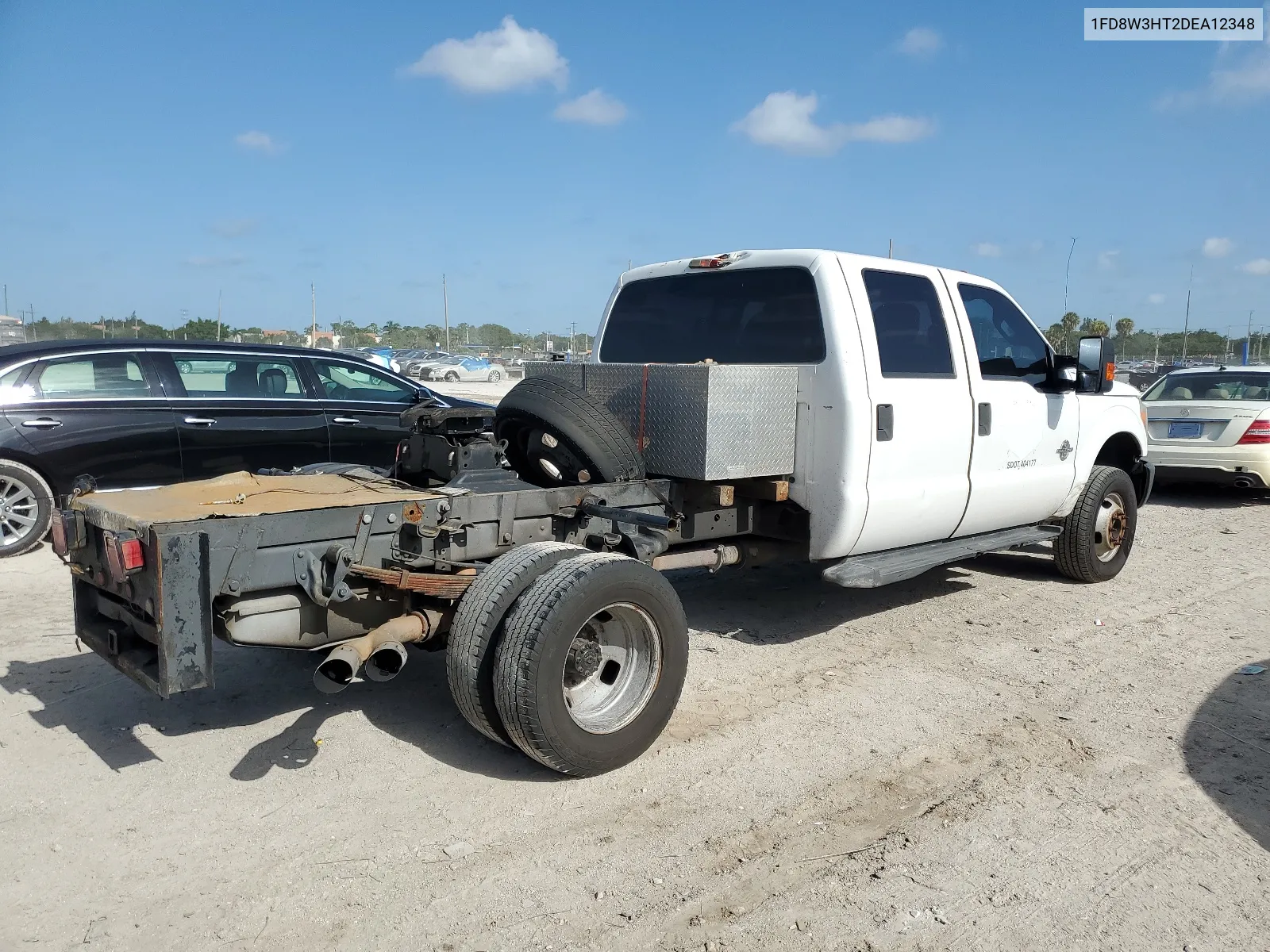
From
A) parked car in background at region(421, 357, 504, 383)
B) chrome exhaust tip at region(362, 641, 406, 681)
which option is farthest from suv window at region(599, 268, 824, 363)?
parked car in background at region(421, 357, 504, 383)

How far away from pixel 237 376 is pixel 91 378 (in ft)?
3.42

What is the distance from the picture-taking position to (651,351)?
5996mm

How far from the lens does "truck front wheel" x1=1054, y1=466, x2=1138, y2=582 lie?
22.9 ft

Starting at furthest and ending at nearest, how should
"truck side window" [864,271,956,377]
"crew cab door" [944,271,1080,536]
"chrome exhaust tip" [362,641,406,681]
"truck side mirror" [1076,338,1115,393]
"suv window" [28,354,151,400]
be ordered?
1. "suv window" [28,354,151,400]
2. "truck side mirror" [1076,338,1115,393]
3. "crew cab door" [944,271,1080,536]
4. "truck side window" [864,271,956,377]
5. "chrome exhaust tip" [362,641,406,681]

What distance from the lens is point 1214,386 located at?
1174 centimetres

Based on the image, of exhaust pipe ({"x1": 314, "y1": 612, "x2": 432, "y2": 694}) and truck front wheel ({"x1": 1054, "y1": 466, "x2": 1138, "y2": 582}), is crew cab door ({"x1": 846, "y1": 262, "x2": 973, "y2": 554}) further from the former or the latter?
exhaust pipe ({"x1": 314, "y1": 612, "x2": 432, "y2": 694})

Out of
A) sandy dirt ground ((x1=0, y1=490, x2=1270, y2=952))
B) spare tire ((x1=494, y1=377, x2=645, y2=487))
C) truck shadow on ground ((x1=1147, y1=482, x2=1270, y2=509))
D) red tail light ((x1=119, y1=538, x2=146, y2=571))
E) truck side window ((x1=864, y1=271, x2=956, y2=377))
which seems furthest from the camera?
truck shadow on ground ((x1=1147, y1=482, x2=1270, y2=509))

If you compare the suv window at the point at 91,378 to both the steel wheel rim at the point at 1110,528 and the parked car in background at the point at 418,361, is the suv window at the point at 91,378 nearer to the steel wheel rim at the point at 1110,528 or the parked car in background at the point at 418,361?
the steel wheel rim at the point at 1110,528

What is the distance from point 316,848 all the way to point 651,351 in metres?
3.58

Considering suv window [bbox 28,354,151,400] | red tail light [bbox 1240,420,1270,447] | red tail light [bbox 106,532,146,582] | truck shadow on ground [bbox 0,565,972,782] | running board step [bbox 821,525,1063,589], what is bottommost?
truck shadow on ground [bbox 0,565,972,782]

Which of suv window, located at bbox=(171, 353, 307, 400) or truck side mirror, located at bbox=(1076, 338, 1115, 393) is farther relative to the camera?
suv window, located at bbox=(171, 353, 307, 400)

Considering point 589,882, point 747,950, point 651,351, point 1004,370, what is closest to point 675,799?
point 589,882

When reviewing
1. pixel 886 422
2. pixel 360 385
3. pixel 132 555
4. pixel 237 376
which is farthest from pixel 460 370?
pixel 132 555

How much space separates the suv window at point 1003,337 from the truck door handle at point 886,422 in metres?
1.07
